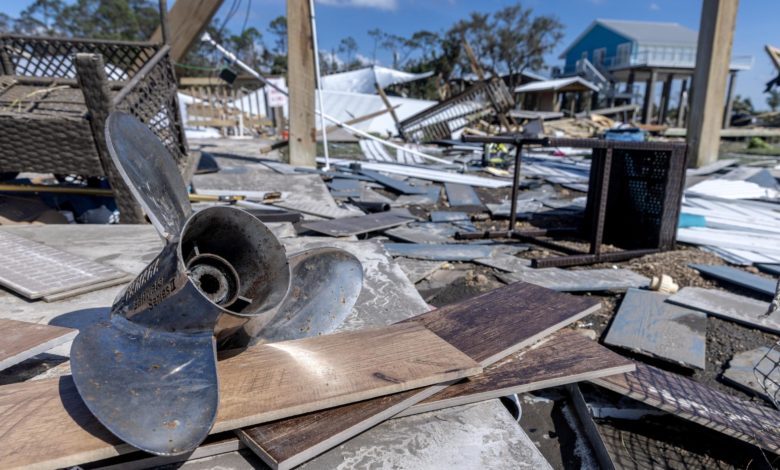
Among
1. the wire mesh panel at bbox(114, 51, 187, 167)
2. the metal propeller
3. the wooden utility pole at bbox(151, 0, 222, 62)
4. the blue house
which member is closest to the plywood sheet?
the metal propeller

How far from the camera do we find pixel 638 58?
33.8m

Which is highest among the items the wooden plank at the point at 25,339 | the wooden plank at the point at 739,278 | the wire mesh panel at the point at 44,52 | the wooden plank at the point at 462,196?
the wire mesh panel at the point at 44,52

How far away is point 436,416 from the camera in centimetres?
154

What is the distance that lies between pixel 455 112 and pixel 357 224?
13.1 meters

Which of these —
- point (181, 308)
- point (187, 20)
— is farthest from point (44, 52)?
point (181, 308)

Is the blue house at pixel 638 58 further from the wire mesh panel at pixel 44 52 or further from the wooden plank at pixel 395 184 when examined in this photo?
the wire mesh panel at pixel 44 52

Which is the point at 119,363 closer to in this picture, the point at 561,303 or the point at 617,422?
the point at 561,303

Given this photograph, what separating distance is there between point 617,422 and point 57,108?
16.0 ft

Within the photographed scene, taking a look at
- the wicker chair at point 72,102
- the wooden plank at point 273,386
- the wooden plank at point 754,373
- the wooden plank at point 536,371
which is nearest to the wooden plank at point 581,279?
the wooden plank at point 754,373

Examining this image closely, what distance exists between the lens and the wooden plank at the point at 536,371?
5.18 ft

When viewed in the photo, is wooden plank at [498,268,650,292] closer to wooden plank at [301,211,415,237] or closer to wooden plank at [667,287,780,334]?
wooden plank at [667,287,780,334]

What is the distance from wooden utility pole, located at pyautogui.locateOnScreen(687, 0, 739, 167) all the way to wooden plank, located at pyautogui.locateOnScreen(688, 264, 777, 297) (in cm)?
578

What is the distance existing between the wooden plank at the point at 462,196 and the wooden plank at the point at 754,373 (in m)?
4.13

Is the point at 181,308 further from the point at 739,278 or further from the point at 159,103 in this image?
the point at 739,278
